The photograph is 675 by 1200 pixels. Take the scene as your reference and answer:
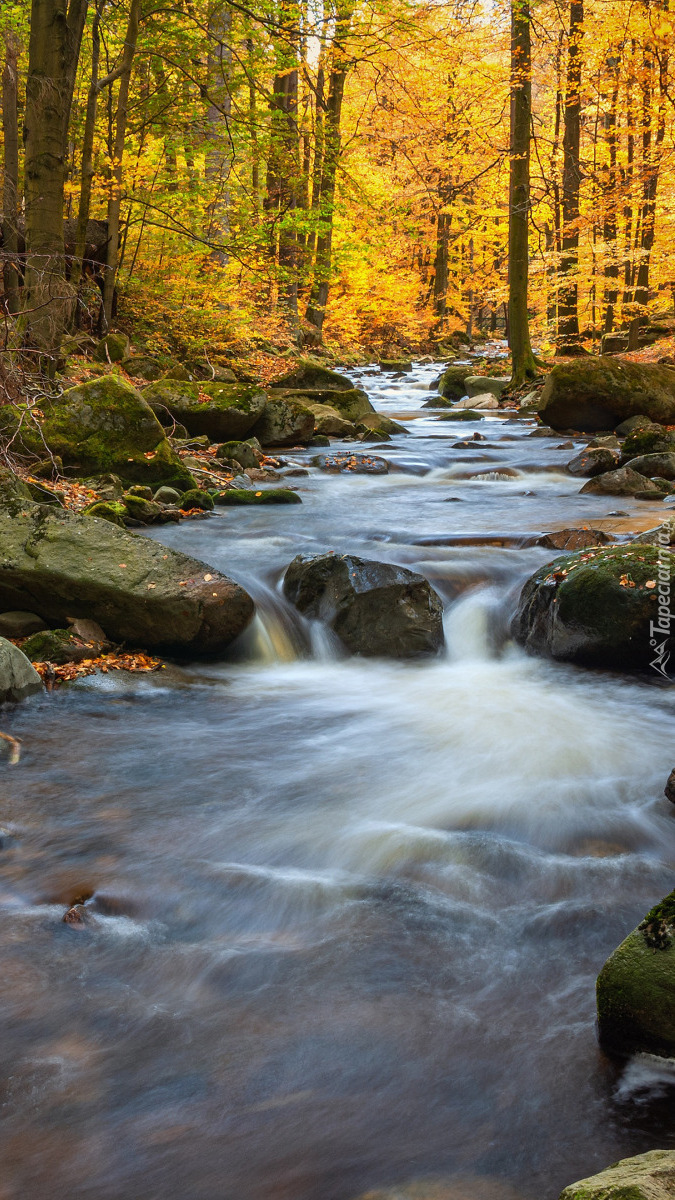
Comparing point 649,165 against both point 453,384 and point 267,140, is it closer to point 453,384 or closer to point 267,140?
point 453,384

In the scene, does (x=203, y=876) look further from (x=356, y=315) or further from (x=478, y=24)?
(x=356, y=315)

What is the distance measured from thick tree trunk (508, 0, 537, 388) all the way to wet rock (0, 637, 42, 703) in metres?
13.5

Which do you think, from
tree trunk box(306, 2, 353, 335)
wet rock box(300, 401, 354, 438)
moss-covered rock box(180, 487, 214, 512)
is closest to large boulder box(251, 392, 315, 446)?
wet rock box(300, 401, 354, 438)

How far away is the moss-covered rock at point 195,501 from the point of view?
9461 millimetres

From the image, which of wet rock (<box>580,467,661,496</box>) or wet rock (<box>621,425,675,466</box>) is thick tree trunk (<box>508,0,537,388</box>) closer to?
wet rock (<box>621,425,675,466</box>)

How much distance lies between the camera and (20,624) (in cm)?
581

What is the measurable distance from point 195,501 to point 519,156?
10.1 meters

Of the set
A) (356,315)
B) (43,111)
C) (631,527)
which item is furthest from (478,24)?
(356,315)

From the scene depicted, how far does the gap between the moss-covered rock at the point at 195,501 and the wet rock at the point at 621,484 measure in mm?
4503

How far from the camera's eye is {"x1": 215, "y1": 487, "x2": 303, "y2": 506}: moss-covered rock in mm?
9984

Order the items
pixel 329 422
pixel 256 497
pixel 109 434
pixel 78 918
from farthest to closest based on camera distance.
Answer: pixel 329 422
pixel 256 497
pixel 109 434
pixel 78 918

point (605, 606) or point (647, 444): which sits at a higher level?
point (647, 444)

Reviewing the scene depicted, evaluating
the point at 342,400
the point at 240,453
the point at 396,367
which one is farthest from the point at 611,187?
the point at 240,453

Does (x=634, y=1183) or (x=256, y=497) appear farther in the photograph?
(x=256, y=497)
